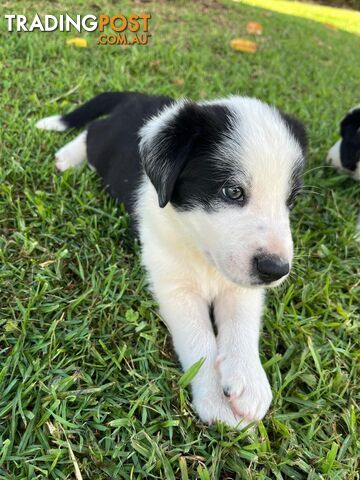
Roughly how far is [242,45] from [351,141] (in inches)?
138

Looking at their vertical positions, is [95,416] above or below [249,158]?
below

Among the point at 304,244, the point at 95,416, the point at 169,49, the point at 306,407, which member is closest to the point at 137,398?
the point at 95,416

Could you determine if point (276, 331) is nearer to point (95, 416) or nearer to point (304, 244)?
point (304, 244)

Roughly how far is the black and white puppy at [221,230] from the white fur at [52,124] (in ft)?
4.65

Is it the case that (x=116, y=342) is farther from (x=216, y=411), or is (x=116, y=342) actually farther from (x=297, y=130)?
(x=297, y=130)

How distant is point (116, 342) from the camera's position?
2.21 metres

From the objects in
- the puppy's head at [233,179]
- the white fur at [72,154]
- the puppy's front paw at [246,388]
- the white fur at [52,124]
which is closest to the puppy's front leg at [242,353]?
the puppy's front paw at [246,388]

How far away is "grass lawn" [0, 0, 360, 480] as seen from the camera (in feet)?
5.85

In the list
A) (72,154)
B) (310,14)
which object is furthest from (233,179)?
(310,14)

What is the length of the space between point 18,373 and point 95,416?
39cm

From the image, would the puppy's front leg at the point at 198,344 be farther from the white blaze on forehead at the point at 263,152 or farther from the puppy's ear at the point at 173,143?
the white blaze on forehead at the point at 263,152

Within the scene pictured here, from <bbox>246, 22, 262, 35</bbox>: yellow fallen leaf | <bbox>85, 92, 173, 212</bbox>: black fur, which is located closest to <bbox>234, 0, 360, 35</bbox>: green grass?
<bbox>246, 22, 262, 35</bbox>: yellow fallen leaf

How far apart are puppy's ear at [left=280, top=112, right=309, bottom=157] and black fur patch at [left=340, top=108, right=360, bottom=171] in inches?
51.2

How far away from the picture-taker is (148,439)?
1795 millimetres
